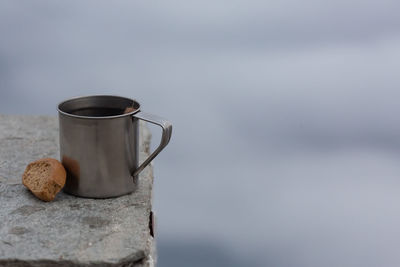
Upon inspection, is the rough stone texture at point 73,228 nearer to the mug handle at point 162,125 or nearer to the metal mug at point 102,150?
the metal mug at point 102,150

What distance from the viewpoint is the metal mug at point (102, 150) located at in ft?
5.52

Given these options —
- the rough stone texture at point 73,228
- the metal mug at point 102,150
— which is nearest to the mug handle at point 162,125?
the metal mug at point 102,150

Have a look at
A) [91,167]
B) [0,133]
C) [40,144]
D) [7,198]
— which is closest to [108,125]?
[91,167]

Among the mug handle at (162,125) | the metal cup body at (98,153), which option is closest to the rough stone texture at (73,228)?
the metal cup body at (98,153)

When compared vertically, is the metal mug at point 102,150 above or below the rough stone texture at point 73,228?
above

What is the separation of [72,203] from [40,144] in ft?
2.20

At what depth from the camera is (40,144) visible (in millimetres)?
2328

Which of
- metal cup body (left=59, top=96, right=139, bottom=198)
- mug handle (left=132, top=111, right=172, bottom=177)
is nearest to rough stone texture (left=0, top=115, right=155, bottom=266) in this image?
metal cup body (left=59, top=96, right=139, bottom=198)

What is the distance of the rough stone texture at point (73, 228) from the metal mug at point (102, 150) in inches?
1.8

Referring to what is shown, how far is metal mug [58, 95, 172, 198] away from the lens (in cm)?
168

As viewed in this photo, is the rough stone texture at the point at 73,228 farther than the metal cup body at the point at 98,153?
No

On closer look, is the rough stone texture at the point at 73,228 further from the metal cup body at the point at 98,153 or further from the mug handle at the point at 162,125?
the mug handle at the point at 162,125

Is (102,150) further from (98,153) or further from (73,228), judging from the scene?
(73,228)

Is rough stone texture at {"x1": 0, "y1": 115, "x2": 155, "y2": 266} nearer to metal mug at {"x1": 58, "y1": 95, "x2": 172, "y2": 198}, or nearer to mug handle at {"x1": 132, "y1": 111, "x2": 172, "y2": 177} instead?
metal mug at {"x1": 58, "y1": 95, "x2": 172, "y2": 198}
